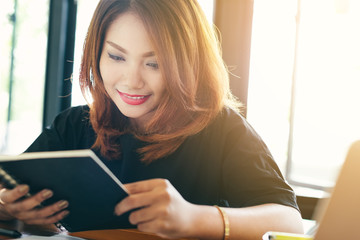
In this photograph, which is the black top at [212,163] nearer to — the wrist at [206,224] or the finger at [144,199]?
the wrist at [206,224]

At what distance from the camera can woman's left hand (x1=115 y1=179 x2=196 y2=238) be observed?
825mm

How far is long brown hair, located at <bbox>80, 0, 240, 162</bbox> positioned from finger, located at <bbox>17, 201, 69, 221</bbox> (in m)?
0.46

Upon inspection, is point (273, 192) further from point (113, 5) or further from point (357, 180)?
point (113, 5)

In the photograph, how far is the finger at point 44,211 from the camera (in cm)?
90

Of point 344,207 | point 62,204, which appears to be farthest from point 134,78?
point 344,207

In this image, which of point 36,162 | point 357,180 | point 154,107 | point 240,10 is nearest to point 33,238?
point 36,162

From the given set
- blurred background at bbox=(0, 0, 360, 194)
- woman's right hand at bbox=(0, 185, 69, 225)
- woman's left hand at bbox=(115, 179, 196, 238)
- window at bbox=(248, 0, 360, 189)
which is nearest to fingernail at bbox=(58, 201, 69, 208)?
A: woman's right hand at bbox=(0, 185, 69, 225)

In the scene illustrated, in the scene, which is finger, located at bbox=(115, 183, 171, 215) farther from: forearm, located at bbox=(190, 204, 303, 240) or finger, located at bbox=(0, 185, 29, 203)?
finger, located at bbox=(0, 185, 29, 203)

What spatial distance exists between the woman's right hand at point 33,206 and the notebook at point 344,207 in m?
0.55

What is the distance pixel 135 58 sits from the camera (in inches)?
48.3

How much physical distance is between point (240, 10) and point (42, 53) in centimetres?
159

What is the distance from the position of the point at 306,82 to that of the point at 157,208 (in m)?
1.95

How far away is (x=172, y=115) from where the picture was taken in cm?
134

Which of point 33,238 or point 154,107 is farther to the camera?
point 154,107
